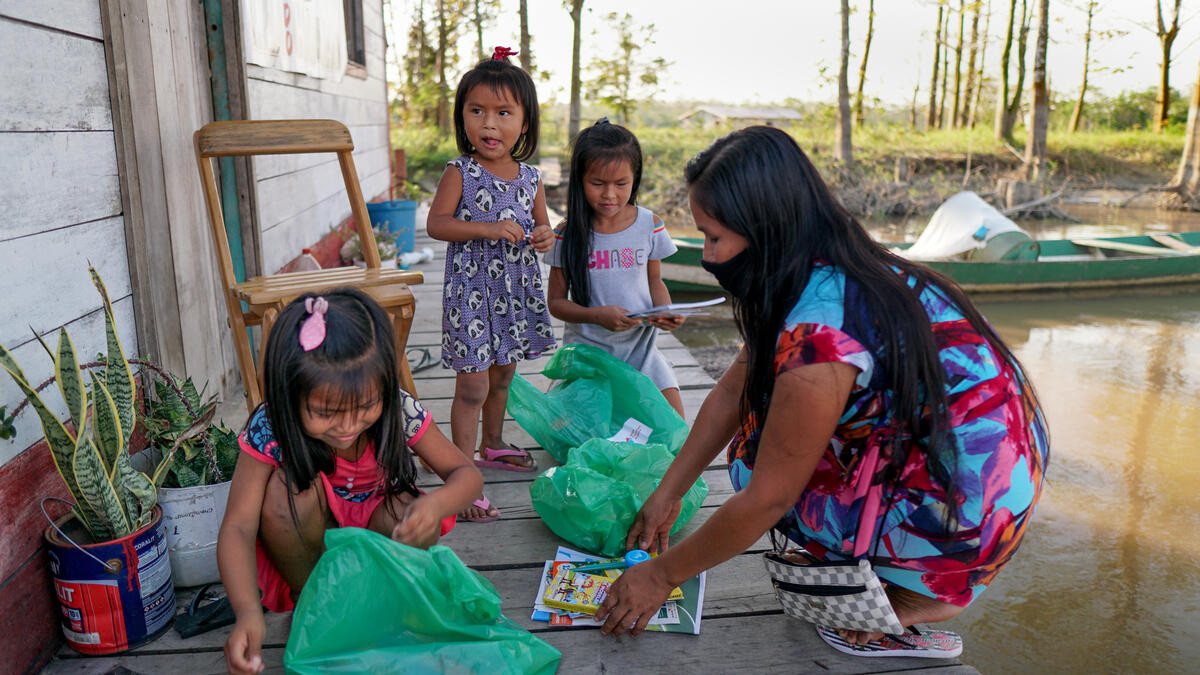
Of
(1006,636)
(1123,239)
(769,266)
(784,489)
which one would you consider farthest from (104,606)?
(1123,239)

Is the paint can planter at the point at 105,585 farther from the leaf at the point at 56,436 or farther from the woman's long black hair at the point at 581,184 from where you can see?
the woman's long black hair at the point at 581,184

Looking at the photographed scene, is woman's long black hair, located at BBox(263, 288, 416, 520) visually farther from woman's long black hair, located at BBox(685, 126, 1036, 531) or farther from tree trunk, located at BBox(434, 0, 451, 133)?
tree trunk, located at BBox(434, 0, 451, 133)

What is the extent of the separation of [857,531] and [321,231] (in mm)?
3934

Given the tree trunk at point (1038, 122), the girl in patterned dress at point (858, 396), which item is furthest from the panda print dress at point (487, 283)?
the tree trunk at point (1038, 122)

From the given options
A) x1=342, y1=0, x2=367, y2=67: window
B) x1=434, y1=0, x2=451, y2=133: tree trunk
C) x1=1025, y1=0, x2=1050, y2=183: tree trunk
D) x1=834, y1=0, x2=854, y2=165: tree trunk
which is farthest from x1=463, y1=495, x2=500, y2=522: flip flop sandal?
x1=434, y1=0, x2=451, y2=133: tree trunk

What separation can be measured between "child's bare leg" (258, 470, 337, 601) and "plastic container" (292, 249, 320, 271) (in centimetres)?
234

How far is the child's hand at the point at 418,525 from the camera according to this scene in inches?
56.2

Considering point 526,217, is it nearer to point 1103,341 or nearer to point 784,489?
point 784,489

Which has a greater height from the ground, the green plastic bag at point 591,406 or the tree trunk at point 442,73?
the tree trunk at point 442,73

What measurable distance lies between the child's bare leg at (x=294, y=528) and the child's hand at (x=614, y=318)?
1.04m

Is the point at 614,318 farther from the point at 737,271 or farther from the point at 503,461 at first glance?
the point at 737,271

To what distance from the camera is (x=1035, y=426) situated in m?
1.42

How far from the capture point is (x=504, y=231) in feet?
7.38

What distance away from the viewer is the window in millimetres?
6074
